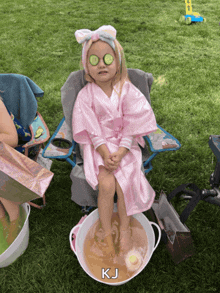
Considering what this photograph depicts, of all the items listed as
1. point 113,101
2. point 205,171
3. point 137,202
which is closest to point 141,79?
point 113,101

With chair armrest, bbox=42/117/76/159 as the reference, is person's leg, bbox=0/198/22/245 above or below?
below

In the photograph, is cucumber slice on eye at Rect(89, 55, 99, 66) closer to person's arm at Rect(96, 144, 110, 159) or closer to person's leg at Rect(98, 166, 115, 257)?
person's arm at Rect(96, 144, 110, 159)

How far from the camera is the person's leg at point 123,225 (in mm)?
1557

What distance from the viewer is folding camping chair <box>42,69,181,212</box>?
5.43 ft

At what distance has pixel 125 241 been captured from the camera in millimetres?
1557

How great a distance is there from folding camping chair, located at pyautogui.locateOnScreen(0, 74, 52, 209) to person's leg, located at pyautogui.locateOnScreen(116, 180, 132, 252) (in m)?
0.68

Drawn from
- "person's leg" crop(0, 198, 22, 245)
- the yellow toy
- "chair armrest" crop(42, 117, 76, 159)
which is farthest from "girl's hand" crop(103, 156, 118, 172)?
the yellow toy

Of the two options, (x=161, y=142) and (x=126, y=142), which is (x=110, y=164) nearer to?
(x=126, y=142)

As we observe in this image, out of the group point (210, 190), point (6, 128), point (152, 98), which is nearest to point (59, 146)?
point (6, 128)

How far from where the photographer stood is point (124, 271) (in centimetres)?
149

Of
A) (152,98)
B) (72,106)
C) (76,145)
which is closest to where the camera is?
(72,106)

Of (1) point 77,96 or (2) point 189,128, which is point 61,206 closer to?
(1) point 77,96

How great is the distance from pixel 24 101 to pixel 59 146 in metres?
0.45

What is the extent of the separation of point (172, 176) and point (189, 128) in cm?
74
